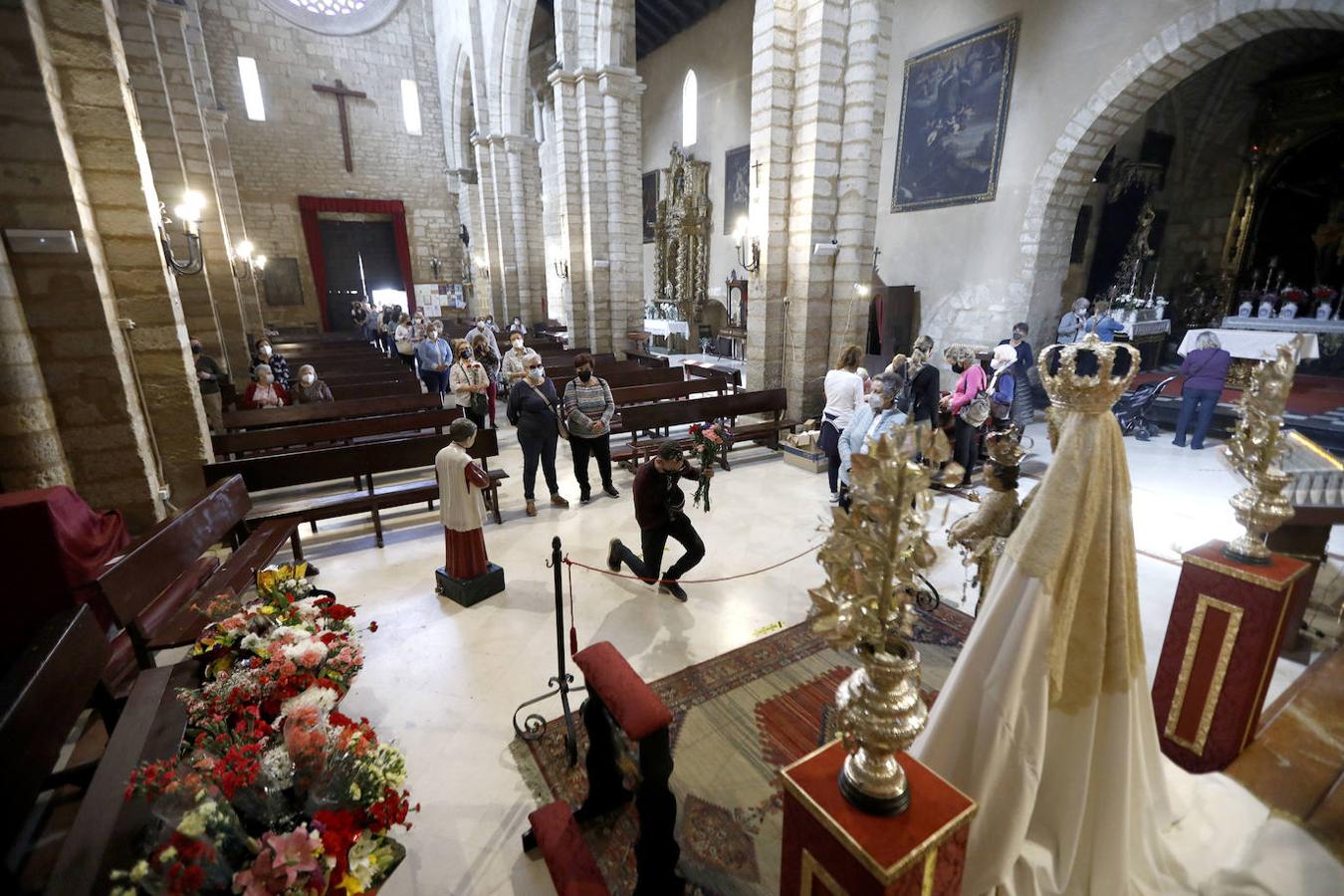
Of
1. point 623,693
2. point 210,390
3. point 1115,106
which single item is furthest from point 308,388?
point 1115,106

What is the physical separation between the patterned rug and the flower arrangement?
1066mm

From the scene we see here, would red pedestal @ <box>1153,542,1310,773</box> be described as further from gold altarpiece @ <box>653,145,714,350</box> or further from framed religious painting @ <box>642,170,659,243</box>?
framed religious painting @ <box>642,170,659,243</box>

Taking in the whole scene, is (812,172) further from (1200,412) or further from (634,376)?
(1200,412)

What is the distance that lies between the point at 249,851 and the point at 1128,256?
1577 centimetres

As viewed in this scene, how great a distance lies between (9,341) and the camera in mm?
4238

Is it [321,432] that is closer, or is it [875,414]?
[875,414]

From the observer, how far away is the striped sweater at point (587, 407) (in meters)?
6.11

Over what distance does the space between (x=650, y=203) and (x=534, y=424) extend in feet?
56.0

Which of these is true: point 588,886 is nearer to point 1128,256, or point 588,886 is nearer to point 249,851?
point 249,851

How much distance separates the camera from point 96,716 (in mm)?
3035

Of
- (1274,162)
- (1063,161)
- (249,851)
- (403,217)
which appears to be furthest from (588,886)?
(403,217)

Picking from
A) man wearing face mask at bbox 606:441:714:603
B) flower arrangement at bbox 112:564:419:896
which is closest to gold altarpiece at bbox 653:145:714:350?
man wearing face mask at bbox 606:441:714:603

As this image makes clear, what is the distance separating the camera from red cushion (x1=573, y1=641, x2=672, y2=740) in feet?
6.87

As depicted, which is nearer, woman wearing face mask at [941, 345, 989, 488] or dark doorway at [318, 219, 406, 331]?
woman wearing face mask at [941, 345, 989, 488]
